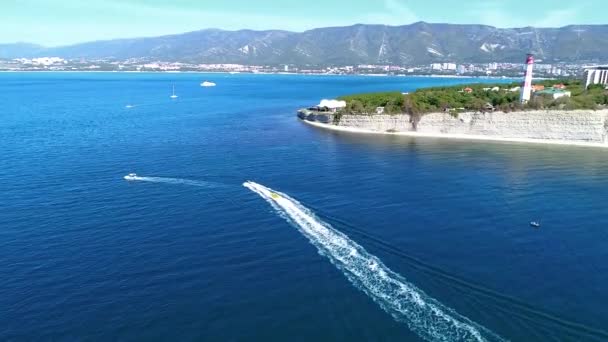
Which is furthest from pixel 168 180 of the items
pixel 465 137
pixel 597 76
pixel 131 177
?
pixel 597 76

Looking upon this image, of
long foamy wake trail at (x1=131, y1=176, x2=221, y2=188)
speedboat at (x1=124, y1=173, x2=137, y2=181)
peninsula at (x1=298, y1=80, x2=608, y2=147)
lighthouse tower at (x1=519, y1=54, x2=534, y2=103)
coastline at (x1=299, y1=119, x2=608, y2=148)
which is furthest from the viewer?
lighthouse tower at (x1=519, y1=54, x2=534, y2=103)

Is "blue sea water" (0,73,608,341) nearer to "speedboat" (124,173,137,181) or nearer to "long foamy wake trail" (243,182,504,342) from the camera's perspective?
"long foamy wake trail" (243,182,504,342)

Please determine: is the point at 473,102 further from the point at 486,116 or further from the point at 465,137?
the point at 465,137

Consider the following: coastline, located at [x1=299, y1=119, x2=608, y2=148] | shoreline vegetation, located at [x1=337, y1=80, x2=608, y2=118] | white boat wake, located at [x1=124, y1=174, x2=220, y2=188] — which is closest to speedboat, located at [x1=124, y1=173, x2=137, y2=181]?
white boat wake, located at [x1=124, y1=174, x2=220, y2=188]

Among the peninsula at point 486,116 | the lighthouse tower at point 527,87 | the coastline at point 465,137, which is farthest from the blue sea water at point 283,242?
the lighthouse tower at point 527,87

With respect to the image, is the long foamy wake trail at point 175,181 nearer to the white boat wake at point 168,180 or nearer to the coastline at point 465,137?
the white boat wake at point 168,180

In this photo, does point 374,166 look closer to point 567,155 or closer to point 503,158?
point 503,158
